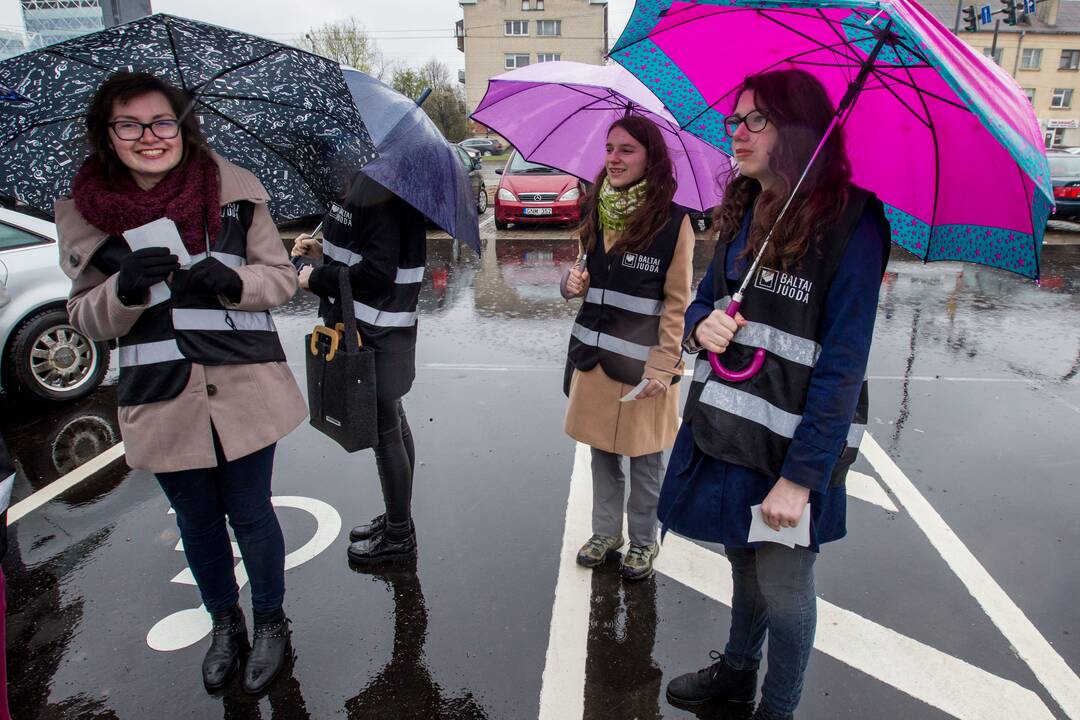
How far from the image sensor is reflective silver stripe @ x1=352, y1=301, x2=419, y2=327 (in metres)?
2.87

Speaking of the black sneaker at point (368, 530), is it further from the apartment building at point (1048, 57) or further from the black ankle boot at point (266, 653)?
the apartment building at point (1048, 57)

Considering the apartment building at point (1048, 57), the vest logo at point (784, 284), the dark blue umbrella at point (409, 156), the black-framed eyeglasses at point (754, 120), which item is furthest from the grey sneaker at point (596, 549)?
the apartment building at point (1048, 57)

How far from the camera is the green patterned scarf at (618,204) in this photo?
279 centimetres

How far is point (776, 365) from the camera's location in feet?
6.10

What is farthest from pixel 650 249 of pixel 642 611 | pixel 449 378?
pixel 449 378

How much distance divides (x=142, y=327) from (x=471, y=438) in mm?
2749

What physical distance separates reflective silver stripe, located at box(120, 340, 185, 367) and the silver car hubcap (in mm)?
3670

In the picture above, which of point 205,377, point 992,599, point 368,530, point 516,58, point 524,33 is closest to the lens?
point 205,377

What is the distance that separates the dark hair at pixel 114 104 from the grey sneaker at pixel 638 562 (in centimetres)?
240

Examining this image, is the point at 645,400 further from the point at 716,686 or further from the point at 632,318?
the point at 716,686

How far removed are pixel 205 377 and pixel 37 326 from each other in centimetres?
380

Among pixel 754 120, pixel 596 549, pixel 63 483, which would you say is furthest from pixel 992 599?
pixel 63 483

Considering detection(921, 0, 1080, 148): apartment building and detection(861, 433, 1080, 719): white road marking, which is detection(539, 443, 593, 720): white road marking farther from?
detection(921, 0, 1080, 148): apartment building

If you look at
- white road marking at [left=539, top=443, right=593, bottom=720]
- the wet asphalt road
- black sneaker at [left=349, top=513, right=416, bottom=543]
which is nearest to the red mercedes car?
the wet asphalt road
